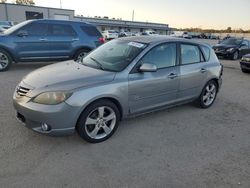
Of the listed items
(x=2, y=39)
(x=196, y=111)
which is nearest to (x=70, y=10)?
(x=2, y=39)

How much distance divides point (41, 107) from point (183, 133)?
2436 millimetres

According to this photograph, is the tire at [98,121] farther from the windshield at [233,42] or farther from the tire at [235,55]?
the windshield at [233,42]

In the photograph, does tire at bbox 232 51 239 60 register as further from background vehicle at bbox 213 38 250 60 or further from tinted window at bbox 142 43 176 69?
tinted window at bbox 142 43 176 69

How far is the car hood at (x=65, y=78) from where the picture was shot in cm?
341

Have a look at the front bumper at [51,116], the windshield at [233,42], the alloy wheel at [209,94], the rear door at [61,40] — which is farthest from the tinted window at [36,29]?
the windshield at [233,42]

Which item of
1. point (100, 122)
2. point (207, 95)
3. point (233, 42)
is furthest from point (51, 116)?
point (233, 42)

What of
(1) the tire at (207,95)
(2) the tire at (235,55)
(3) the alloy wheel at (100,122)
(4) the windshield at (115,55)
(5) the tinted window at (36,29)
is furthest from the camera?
(2) the tire at (235,55)

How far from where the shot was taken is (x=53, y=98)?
3.30 metres

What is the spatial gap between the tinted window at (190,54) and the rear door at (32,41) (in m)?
5.80

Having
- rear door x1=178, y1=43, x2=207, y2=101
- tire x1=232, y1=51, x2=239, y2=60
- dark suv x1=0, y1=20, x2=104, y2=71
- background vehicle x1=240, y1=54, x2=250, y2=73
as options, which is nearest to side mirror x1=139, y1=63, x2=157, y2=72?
rear door x1=178, y1=43, x2=207, y2=101

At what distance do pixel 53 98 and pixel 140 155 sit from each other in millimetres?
1480

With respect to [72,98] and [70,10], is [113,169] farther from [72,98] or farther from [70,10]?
[70,10]

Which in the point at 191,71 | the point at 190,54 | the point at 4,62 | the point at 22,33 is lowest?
the point at 4,62

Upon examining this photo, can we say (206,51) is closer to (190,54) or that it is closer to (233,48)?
(190,54)
